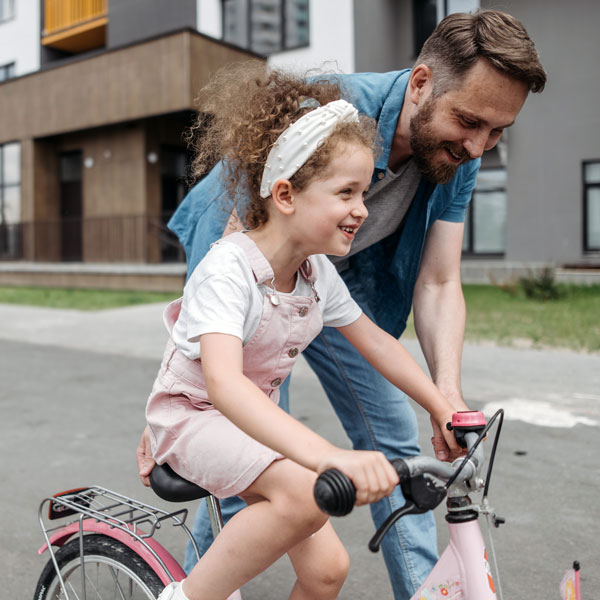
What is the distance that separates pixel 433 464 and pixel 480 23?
43.7 inches

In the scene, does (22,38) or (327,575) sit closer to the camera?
(327,575)

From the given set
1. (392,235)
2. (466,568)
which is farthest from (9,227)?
(466,568)

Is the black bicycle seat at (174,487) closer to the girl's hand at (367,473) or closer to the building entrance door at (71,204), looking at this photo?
the girl's hand at (367,473)

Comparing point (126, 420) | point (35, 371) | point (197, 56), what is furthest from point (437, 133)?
point (197, 56)

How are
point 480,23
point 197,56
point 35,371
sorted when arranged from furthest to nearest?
1. point 197,56
2. point 35,371
3. point 480,23

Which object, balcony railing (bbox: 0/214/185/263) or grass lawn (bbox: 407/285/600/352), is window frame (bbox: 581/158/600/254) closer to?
grass lawn (bbox: 407/285/600/352)

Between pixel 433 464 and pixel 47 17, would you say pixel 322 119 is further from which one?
pixel 47 17

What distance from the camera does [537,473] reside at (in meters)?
4.08

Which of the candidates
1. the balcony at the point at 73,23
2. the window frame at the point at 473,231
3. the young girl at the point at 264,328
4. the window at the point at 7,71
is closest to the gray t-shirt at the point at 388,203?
the young girl at the point at 264,328

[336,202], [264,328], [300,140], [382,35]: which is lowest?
[264,328]

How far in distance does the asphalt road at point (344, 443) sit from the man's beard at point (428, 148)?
1.66 m

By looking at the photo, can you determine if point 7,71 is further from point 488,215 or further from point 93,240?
point 488,215

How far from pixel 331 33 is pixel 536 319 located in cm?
958

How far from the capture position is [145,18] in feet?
63.7
